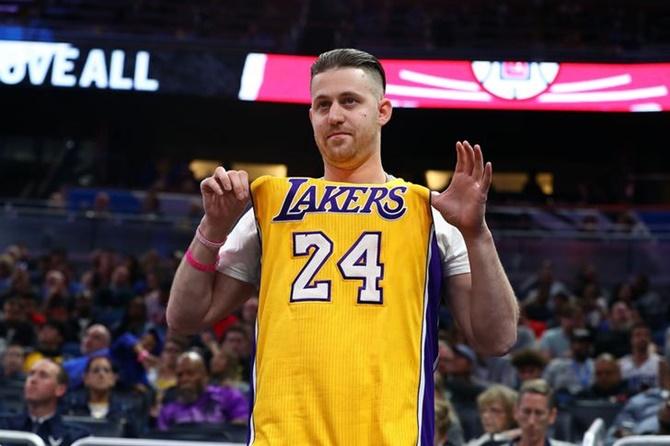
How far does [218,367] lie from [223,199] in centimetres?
549

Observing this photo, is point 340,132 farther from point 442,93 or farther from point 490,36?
point 490,36

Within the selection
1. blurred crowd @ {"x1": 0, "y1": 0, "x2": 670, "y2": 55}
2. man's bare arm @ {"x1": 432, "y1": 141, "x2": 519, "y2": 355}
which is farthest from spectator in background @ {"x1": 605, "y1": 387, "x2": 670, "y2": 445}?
blurred crowd @ {"x1": 0, "y1": 0, "x2": 670, "y2": 55}

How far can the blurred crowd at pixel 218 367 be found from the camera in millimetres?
6754

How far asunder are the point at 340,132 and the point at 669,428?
14.8ft

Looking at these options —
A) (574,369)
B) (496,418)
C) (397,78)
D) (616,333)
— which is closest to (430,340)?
(496,418)

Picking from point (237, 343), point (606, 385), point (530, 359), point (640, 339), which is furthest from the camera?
point (640, 339)

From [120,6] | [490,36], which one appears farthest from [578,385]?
[120,6]

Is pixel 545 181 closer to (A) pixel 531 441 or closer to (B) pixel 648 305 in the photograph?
(B) pixel 648 305

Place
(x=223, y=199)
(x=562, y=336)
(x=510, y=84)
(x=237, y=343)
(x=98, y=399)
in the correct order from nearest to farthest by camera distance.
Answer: (x=223, y=199)
(x=98, y=399)
(x=237, y=343)
(x=562, y=336)
(x=510, y=84)

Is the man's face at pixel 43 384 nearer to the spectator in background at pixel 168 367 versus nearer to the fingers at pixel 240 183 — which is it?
the spectator in background at pixel 168 367

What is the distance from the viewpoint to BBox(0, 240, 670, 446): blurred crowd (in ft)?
22.2

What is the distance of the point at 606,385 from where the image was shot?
859 centimetres

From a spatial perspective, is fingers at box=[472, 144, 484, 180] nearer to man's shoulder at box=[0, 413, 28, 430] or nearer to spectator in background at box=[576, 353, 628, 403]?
man's shoulder at box=[0, 413, 28, 430]

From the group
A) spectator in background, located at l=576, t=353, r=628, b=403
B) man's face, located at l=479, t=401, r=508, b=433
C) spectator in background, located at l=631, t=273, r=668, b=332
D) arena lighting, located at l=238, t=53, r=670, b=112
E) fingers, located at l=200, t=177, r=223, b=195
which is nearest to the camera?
fingers, located at l=200, t=177, r=223, b=195
